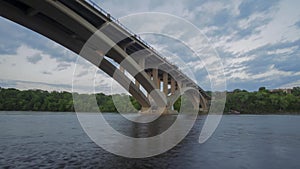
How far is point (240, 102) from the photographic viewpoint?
351 ft

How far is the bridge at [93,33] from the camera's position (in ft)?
79.6

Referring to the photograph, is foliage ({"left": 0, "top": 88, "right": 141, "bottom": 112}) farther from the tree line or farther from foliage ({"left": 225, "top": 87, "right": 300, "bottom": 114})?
foliage ({"left": 225, "top": 87, "right": 300, "bottom": 114})

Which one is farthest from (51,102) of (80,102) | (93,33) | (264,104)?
(264,104)

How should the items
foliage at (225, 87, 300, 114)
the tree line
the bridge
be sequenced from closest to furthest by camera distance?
1. the bridge
2. the tree line
3. foliage at (225, 87, 300, 114)

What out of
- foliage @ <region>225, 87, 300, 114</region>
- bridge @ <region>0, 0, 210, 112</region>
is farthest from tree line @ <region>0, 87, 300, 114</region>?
bridge @ <region>0, 0, 210, 112</region>

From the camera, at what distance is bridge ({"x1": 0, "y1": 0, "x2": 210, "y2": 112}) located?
24.3 m

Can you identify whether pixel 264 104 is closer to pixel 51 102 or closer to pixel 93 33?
pixel 51 102

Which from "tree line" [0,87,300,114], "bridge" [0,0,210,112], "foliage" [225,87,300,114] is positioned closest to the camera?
"bridge" [0,0,210,112]

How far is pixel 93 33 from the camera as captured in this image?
1145 inches

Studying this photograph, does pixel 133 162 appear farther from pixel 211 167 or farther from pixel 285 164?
pixel 285 164

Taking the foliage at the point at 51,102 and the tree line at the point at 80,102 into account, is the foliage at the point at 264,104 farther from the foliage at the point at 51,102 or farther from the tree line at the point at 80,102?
the foliage at the point at 51,102

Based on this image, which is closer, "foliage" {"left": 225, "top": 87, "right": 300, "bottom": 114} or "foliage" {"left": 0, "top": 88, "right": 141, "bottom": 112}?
"foliage" {"left": 0, "top": 88, "right": 141, "bottom": 112}

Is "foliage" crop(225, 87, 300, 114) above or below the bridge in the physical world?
below

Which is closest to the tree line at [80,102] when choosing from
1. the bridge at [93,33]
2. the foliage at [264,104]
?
the foliage at [264,104]
